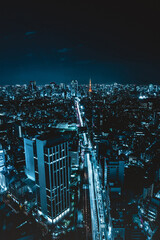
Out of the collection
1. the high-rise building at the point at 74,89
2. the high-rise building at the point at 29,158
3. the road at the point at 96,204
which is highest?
the high-rise building at the point at 74,89

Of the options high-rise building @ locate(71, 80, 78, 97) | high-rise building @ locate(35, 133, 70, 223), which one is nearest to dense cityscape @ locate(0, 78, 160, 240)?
high-rise building @ locate(35, 133, 70, 223)

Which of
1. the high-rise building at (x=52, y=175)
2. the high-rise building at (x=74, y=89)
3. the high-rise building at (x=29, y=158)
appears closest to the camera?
the high-rise building at (x=52, y=175)

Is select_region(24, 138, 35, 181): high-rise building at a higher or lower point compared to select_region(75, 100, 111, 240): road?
higher

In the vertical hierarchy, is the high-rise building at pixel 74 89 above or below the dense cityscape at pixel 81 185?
above

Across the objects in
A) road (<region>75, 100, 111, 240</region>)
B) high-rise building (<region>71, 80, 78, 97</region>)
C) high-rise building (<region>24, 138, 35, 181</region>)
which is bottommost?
road (<region>75, 100, 111, 240</region>)

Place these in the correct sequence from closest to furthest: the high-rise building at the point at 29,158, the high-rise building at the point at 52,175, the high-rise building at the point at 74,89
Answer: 1. the high-rise building at the point at 52,175
2. the high-rise building at the point at 29,158
3. the high-rise building at the point at 74,89

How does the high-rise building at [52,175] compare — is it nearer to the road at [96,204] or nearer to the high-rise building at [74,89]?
the road at [96,204]

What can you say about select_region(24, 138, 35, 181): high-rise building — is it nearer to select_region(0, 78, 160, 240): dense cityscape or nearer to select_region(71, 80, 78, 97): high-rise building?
select_region(0, 78, 160, 240): dense cityscape

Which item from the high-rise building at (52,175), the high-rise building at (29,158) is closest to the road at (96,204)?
the high-rise building at (52,175)

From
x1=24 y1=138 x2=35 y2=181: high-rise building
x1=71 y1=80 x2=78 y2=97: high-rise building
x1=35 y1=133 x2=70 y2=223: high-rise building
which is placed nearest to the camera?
x1=35 y1=133 x2=70 y2=223: high-rise building
